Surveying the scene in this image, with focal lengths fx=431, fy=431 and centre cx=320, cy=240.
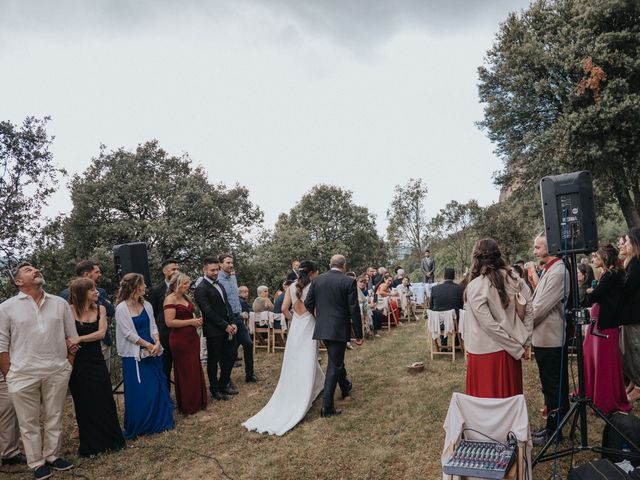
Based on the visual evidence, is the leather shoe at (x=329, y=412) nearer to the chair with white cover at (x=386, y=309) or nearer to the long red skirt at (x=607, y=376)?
the long red skirt at (x=607, y=376)

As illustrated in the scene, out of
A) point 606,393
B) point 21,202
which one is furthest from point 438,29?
point 21,202

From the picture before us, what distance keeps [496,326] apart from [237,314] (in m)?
4.77

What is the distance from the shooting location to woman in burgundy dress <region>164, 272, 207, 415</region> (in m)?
5.46

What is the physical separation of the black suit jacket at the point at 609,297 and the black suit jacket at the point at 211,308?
4503 millimetres

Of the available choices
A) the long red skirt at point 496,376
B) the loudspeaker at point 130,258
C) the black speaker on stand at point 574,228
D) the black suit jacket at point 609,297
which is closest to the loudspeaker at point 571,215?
the black speaker on stand at point 574,228

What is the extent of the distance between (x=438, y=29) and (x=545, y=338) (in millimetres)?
5500

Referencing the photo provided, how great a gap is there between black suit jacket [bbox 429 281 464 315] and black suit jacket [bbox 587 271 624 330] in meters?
3.52

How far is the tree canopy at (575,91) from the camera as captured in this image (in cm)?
1421

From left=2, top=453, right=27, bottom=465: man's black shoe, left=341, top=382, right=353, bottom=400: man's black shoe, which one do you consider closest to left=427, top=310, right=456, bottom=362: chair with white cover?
left=341, top=382, right=353, bottom=400: man's black shoe

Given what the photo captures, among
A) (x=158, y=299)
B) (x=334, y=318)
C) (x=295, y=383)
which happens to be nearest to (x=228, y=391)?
(x=295, y=383)

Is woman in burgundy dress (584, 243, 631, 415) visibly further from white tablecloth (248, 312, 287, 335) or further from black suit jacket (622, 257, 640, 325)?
white tablecloth (248, 312, 287, 335)

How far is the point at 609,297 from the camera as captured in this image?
169 inches

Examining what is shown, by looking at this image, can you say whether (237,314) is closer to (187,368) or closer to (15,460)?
(187,368)

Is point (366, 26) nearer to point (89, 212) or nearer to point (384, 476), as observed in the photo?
point (384, 476)
